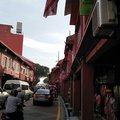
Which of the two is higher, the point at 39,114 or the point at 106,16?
the point at 106,16

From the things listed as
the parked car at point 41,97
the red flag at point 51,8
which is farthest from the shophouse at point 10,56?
the red flag at point 51,8

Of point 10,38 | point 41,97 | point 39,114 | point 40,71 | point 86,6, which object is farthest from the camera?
point 40,71

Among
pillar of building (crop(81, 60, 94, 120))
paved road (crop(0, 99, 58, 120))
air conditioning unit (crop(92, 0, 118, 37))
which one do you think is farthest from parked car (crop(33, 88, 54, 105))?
air conditioning unit (crop(92, 0, 118, 37))

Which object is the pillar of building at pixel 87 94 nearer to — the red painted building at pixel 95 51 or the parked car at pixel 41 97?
the red painted building at pixel 95 51

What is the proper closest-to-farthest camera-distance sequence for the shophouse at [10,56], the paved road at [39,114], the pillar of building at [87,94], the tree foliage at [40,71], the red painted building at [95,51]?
the red painted building at [95,51], the pillar of building at [87,94], the paved road at [39,114], the shophouse at [10,56], the tree foliage at [40,71]

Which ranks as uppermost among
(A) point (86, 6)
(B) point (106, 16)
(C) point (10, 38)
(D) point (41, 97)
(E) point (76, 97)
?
(C) point (10, 38)

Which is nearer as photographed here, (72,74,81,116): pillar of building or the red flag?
the red flag

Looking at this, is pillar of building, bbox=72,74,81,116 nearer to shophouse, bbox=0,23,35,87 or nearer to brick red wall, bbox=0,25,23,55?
shophouse, bbox=0,23,35,87

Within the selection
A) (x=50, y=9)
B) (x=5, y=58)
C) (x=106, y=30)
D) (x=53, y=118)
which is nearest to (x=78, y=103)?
(x=53, y=118)

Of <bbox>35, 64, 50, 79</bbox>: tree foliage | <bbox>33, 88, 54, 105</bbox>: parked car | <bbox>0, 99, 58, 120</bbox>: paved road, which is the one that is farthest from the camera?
<bbox>35, 64, 50, 79</bbox>: tree foliage

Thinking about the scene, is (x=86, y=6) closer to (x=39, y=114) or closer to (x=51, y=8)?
(x=51, y=8)

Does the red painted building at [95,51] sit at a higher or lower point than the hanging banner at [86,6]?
lower

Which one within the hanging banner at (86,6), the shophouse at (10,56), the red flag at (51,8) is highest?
the shophouse at (10,56)

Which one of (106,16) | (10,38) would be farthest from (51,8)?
(10,38)
